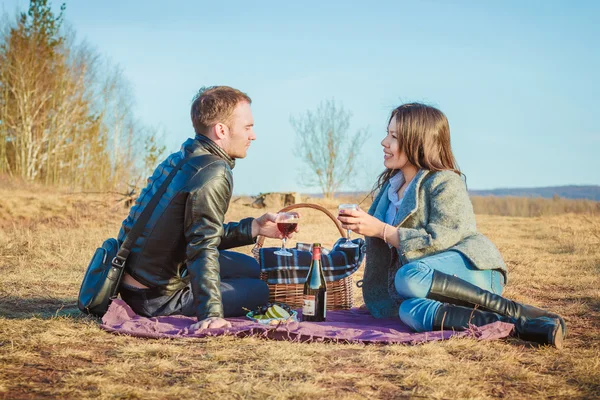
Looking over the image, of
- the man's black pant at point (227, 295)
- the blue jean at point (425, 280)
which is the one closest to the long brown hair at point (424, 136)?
the blue jean at point (425, 280)

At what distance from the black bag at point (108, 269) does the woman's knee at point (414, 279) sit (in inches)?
64.3

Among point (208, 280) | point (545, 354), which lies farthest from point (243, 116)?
point (545, 354)

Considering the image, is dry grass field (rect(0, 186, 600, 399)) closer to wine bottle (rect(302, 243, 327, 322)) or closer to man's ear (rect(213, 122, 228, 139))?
wine bottle (rect(302, 243, 327, 322))

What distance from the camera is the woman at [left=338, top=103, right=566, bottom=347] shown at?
3949 millimetres

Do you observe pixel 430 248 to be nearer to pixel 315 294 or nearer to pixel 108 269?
pixel 315 294

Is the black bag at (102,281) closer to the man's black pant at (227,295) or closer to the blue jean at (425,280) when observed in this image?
the man's black pant at (227,295)

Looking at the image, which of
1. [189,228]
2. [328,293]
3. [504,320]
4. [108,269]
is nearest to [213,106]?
[189,228]

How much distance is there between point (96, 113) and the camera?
21156 mm

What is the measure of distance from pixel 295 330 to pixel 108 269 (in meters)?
1.33

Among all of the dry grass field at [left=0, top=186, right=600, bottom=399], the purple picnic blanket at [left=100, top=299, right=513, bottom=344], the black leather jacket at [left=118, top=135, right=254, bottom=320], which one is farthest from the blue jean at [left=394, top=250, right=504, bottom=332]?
the black leather jacket at [left=118, top=135, right=254, bottom=320]

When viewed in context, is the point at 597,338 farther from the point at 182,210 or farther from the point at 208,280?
the point at 182,210

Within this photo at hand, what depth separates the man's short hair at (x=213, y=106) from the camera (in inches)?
165

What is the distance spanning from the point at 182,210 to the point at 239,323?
84 cm

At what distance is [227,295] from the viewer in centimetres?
450
